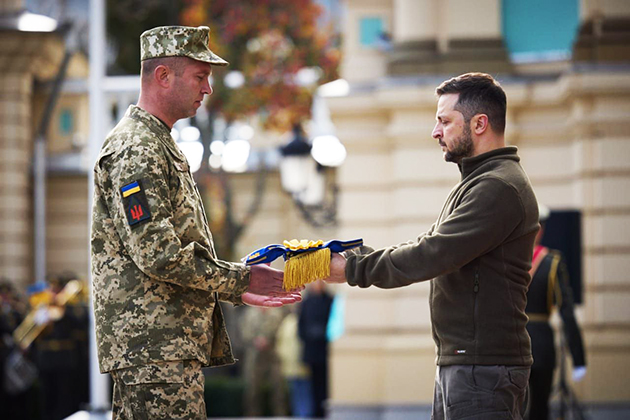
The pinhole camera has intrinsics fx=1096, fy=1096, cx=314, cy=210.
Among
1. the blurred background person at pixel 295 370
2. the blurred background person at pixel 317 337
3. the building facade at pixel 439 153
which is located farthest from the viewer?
the blurred background person at pixel 295 370

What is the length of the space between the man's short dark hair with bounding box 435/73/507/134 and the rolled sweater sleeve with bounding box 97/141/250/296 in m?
1.29

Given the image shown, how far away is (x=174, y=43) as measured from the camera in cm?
496

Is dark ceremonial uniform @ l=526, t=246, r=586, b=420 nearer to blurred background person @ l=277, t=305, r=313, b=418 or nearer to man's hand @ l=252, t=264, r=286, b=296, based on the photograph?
man's hand @ l=252, t=264, r=286, b=296

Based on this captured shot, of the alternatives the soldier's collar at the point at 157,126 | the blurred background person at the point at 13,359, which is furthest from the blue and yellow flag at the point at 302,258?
the blurred background person at the point at 13,359

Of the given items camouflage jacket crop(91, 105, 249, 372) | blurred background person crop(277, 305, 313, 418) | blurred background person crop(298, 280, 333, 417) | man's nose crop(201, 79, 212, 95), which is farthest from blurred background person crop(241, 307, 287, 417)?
camouflage jacket crop(91, 105, 249, 372)

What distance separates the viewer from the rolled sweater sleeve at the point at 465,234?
4695 mm

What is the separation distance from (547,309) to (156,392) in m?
4.79

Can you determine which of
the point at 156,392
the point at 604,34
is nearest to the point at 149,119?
the point at 156,392

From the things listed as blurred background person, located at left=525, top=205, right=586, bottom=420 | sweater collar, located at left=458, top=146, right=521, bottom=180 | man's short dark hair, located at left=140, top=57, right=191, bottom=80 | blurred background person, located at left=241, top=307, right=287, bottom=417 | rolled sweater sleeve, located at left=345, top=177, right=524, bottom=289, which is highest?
man's short dark hair, located at left=140, top=57, right=191, bottom=80

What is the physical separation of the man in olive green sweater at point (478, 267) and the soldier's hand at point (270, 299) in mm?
459

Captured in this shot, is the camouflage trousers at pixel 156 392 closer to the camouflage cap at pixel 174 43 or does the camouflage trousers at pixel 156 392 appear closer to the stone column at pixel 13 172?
the camouflage cap at pixel 174 43

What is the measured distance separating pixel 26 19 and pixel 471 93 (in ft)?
57.1

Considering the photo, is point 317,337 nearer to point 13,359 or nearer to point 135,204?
point 13,359

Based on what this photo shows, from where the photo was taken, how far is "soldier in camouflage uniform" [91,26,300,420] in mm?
4648
